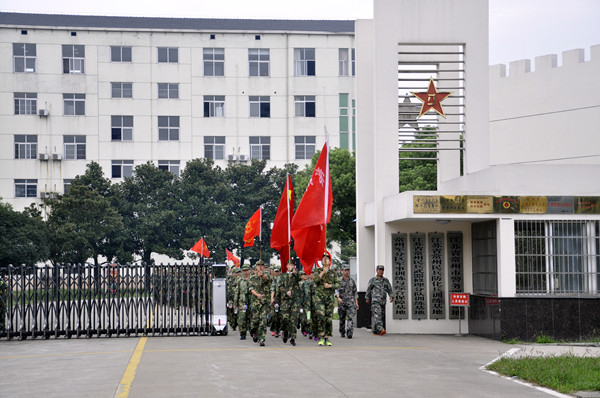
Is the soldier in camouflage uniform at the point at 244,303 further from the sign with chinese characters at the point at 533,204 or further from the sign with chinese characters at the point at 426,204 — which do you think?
the sign with chinese characters at the point at 533,204

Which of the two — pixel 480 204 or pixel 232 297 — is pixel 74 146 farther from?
pixel 480 204

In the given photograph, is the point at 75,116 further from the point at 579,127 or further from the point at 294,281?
the point at 294,281

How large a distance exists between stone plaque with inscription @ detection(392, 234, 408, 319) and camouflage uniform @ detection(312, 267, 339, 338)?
2.99 metres

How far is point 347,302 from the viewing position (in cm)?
2089

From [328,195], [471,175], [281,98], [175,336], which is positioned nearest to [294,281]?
[328,195]

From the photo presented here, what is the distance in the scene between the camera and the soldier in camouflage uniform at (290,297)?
18812mm

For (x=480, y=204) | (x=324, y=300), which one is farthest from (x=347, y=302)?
(x=480, y=204)

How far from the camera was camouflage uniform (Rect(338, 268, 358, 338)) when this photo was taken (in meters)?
20.7

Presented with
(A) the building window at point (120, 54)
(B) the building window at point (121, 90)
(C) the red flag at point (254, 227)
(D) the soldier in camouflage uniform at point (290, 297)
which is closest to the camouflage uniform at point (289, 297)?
(D) the soldier in camouflage uniform at point (290, 297)

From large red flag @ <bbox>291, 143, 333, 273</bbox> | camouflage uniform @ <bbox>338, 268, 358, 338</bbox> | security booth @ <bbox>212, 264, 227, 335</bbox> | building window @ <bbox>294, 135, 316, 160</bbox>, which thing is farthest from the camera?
building window @ <bbox>294, 135, 316, 160</bbox>

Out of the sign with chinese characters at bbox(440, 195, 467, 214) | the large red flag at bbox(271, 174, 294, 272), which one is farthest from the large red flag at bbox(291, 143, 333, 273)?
the sign with chinese characters at bbox(440, 195, 467, 214)

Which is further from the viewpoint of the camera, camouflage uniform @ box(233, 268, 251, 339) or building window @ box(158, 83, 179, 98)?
building window @ box(158, 83, 179, 98)

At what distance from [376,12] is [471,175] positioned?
4748 millimetres

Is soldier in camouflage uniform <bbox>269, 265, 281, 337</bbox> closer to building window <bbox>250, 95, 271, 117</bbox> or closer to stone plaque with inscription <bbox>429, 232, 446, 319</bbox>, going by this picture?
stone plaque with inscription <bbox>429, 232, 446, 319</bbox>
